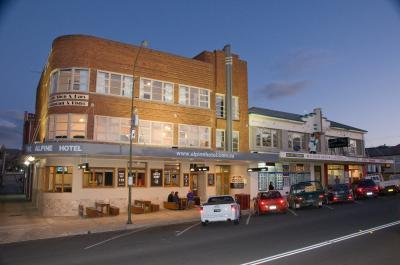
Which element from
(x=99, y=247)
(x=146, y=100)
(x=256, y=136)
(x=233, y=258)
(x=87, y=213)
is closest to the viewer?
(x=233, y=258)

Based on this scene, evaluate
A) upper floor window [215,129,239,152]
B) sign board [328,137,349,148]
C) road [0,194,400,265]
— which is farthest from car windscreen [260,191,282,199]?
sign board [328,137,349,148]

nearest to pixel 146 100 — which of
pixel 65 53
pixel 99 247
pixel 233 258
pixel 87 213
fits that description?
pixel 65 53

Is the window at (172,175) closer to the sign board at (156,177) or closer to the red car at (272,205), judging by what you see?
the sign board at (156,177)

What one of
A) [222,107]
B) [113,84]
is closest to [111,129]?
[113,84]

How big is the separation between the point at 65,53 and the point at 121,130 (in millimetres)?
7052

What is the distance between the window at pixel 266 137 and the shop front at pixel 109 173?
550 cm

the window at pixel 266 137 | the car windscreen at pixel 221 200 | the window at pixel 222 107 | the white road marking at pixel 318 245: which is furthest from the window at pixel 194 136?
the white road marking at pixel 318 245

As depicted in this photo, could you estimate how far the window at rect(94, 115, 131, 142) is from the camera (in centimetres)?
2612

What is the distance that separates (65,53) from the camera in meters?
26.3

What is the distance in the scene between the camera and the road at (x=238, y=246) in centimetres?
989

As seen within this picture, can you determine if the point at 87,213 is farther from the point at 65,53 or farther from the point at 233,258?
the point at 233,258

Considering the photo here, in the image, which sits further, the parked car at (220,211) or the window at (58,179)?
the window at (58,179)

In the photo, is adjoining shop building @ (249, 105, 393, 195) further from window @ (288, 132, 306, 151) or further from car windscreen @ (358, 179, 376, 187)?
car windscreen @ (358, 179, 376, 187)

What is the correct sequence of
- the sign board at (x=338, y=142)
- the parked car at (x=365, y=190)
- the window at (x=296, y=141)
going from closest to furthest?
the parked car at (x=365, y=190), the window at (x=296, y=141), the sign board at (x=338, y=142)
